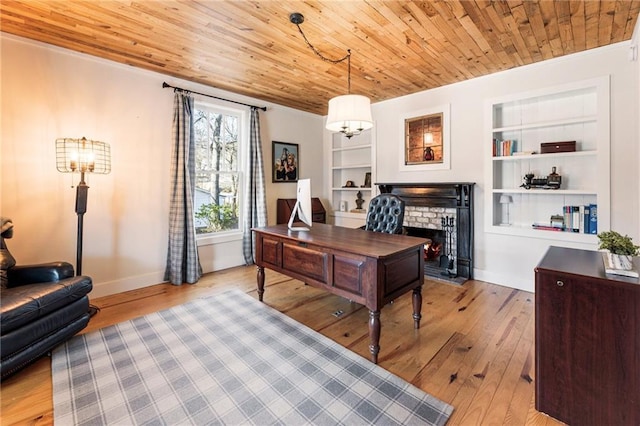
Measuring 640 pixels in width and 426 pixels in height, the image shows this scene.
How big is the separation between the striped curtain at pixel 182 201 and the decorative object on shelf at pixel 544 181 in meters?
4.17

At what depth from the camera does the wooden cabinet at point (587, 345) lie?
4.38 ft

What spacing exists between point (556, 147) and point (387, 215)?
2098 millimetres

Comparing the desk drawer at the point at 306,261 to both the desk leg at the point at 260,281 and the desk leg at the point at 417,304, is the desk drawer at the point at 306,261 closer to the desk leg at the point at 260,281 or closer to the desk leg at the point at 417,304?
the desk leg at the point at 260,281

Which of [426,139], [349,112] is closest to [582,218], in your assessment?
[426,139]

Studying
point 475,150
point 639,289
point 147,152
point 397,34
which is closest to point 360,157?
point 475,150

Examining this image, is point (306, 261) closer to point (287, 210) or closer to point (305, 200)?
point (305, 200)

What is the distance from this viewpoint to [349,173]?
5.73m

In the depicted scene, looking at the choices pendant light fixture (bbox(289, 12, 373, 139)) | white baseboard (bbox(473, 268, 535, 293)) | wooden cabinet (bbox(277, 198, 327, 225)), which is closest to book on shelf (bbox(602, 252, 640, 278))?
pendant light fixture (bbox(289, 12, 373, 139))

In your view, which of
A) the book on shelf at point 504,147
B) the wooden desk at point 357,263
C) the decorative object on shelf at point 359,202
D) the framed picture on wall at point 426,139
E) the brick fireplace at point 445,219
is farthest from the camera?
the decorative object on shelf at point 359,202

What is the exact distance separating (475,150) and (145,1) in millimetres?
3840

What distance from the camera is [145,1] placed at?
218 centimetres

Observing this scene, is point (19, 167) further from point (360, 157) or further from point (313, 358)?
point (360, 157)

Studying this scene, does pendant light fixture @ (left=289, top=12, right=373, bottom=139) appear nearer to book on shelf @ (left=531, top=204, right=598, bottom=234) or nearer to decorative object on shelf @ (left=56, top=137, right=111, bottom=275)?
decorative object on shelf @ (left=56, top=137, right=111, bottom=275)

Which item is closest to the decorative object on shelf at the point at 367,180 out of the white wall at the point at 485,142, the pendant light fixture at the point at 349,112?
the white wall at the point at 485,142
